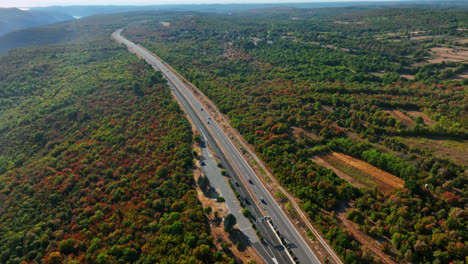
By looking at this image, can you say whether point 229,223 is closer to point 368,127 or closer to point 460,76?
point 368,127

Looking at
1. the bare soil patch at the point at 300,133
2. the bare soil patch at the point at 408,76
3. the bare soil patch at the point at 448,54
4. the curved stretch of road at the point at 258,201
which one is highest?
the bare soil patch at the point at 448,54

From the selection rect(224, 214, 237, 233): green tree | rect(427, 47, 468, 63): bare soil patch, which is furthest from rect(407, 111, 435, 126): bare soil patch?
rect(224, 214, 237, 233): green tree

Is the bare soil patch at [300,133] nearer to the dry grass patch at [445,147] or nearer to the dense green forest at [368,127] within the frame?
the dense green forest at [368,127]

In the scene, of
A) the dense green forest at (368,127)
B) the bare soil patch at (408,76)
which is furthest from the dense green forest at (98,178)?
the bare soil patch at (408,76)

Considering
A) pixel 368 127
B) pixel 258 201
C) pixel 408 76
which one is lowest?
pixel 258 201

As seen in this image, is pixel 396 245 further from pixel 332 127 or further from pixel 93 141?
pixel 93 141

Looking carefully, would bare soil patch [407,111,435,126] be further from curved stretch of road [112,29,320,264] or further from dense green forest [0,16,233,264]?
dense green forest [0,16,233,264]

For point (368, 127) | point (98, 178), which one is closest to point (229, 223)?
point (98, 178)
